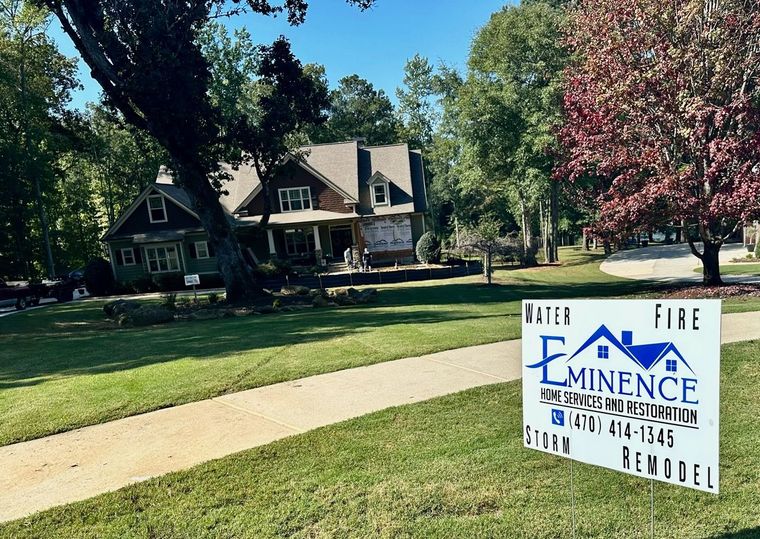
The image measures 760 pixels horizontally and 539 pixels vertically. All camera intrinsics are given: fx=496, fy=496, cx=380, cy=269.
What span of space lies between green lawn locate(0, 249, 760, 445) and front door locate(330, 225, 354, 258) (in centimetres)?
1774

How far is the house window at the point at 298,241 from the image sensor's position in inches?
1300

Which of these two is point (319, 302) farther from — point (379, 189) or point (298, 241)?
point (379, 189)

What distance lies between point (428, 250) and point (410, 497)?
1017 inches

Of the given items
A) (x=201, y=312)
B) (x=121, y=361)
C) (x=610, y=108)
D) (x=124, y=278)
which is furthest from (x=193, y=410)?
(x=124, y=278)

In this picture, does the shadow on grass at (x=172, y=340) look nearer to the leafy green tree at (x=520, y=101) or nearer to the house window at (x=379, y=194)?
the leafy green tree at (x=520, y=101)

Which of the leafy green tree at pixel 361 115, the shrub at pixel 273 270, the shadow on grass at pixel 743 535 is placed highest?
the leafy green tree at pixel 361 115

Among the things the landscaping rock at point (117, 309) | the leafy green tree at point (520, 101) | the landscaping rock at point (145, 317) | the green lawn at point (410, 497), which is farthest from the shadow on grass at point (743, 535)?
the leafy green tree at point (520, 101)

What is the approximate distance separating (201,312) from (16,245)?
2778 cm

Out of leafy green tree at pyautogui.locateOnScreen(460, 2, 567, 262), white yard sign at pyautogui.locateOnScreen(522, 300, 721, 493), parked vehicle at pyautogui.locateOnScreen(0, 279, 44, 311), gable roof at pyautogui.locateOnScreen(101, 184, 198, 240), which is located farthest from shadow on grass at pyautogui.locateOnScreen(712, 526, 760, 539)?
gable roof at pyautogui.locateOnScreen(101, 184, 198, 240)

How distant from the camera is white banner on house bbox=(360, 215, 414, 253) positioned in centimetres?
3194

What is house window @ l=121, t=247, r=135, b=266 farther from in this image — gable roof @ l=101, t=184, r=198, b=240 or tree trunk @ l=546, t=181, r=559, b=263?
tree trunk @ l=546, t=181, r=559, b=263

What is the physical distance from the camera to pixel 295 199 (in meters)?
32.3

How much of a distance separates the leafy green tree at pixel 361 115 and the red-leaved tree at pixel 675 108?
45889mm

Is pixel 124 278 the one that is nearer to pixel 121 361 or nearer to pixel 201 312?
Answer: pixel 201 312
